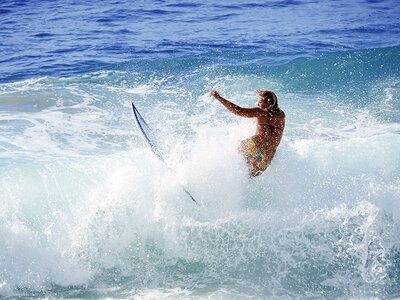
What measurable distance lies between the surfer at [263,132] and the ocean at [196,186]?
0.59 ft

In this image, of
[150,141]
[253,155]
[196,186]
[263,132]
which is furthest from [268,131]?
[150,141]

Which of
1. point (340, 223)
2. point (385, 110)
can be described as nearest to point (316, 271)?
point (340, 223)

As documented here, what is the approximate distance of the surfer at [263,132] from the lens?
228 inches

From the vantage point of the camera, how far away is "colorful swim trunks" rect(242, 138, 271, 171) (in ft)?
20.1

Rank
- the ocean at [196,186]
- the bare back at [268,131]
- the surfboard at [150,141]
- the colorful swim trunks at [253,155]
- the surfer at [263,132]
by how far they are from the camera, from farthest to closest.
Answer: the surfboard at [150,141] < the colorful swim trunks at [253,155] < the bare back at [268,131] < the surfer at [263,132] < the ocean at [196,186]

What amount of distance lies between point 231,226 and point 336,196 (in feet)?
5.39

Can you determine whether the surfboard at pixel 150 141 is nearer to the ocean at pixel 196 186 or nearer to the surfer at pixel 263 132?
the ocean at pixel 196 186

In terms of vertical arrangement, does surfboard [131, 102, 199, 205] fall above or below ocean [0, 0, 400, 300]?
above

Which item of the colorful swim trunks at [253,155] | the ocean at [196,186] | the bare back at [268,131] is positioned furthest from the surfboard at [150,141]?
the bare back at [268,131]

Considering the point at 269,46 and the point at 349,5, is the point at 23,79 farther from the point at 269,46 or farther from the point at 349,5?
the point at 349,5

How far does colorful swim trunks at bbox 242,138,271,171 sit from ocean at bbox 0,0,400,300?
0.15 m

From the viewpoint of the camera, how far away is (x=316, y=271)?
5.58m

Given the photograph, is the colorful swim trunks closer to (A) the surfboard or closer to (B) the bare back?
(B) the bare back

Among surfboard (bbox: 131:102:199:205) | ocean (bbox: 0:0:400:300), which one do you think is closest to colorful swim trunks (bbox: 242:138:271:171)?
ocean (bbox: 0:0:400:300)
